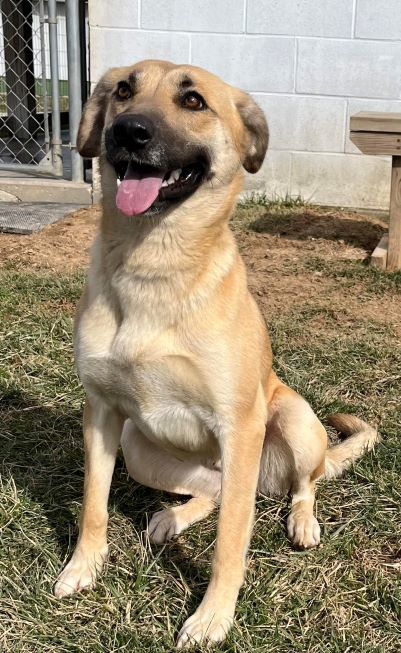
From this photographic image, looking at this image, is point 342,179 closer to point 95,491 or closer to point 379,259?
point 379,259

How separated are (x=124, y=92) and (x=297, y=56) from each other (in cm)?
436

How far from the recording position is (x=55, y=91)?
20.5 ft

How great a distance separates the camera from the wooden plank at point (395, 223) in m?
4.84

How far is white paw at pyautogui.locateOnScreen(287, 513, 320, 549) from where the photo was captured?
2260 millimetres

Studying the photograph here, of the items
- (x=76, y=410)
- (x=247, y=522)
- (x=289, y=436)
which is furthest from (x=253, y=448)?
(x=76, y=410)

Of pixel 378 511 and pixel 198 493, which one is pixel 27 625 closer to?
pixel 198 493

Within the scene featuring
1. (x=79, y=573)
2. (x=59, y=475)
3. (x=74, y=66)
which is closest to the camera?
(x=79, y=573)

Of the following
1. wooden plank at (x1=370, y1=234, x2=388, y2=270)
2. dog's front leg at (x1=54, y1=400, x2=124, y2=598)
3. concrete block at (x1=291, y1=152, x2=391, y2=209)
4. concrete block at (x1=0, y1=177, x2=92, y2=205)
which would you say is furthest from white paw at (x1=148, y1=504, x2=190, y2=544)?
concrete block at (x1=291, y1=152, x2=391, y2=209)

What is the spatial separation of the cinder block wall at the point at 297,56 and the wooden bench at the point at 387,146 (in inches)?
52.3

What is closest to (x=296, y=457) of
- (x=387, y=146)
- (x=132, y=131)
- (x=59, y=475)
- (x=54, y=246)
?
(x=59, y=475)

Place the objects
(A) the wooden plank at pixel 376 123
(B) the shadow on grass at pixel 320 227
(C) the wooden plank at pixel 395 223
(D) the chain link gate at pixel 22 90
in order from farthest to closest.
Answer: (D) the chain link gate at pixel 22 90
(B) the shadow on grass at pixel 320 227
(C) the wooden plank at pixel 395 223
(A) the wooden plank at pixel 376 123

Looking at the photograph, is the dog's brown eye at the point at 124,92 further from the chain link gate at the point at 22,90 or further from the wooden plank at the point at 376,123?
the chain link gate at the point at 22,90

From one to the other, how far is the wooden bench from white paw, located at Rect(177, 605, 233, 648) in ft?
11.3

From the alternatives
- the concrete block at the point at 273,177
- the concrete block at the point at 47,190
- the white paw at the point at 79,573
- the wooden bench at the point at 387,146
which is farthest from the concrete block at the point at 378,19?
the white paw at the point at 79,573
